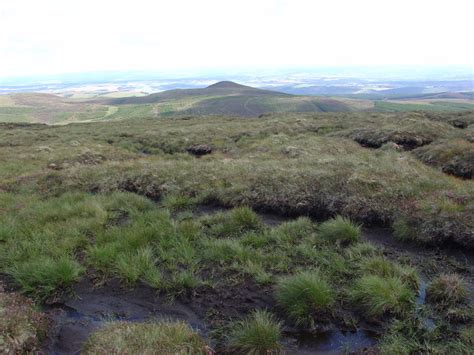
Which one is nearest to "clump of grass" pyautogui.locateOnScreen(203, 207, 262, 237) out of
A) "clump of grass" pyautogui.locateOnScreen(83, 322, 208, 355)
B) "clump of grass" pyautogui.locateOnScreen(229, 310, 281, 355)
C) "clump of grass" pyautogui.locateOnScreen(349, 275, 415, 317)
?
"clump of grass" pyautogui.locateOnScreen(349, 275, 415, 317)

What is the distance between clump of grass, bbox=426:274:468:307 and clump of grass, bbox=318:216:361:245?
250 cm

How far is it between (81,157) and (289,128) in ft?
71.9

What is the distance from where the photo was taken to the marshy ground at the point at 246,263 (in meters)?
6.10

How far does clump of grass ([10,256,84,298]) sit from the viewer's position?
24.7 ft

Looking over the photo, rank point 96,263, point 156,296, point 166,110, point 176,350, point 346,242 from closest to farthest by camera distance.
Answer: point 176,350, point 156,296, point 96,263, point 346,242, point 166,110

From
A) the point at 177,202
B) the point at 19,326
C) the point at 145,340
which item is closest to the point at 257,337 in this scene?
the point at 145,340

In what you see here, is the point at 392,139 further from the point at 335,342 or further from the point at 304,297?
the point at 335,342

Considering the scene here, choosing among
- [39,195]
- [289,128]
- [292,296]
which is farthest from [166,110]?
[292,296]

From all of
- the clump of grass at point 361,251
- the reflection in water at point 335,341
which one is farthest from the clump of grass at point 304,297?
the clump of grass at point 361,251

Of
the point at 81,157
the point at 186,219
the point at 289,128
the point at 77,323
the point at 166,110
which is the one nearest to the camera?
the point at 77,323

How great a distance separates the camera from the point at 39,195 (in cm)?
1559

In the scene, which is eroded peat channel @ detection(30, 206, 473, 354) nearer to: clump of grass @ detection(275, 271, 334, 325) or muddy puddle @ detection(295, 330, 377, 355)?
muddy puddle @ detection(295, 330, 377, 355)

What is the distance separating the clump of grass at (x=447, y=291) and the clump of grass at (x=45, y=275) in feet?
25.7

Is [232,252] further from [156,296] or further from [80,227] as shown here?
[80,227]
